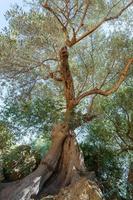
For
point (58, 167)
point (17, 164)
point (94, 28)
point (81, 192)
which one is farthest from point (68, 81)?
point (81, 192)

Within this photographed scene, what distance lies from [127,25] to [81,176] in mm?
5900

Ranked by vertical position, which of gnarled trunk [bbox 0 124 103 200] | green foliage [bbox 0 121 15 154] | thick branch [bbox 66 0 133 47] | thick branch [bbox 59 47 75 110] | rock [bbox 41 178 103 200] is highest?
thick branch [bbox 66 0 133 47]

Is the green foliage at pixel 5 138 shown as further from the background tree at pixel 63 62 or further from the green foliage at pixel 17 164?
the background tree at pixel 63 62

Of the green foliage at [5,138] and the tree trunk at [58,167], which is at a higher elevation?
the green foliage at [5,138]

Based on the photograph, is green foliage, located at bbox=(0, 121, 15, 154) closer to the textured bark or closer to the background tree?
the background tree

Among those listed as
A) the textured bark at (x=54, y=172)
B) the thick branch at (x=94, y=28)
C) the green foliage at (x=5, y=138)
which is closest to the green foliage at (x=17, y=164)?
the green foliage at (x=5, y=138)

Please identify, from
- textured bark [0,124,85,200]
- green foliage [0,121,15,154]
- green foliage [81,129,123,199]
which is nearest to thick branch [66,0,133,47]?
textured bark [0,124,85,200]

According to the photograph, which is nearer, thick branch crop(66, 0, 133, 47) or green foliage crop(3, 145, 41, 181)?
thick branch crop(66, 0, 133, 47)

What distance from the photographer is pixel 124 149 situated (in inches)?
530

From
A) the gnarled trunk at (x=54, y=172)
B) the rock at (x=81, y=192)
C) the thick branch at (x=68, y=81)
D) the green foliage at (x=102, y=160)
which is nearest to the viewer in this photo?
the rock at (x=81, y=192)

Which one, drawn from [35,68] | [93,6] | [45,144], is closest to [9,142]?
[45,144]

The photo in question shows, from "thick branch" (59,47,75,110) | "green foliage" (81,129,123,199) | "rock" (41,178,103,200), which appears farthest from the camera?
"green foliage" (81,129,123,199)

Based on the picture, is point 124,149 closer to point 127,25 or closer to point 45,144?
point 45,144

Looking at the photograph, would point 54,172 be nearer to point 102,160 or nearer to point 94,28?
point 102,160
